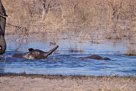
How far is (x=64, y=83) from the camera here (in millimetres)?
7387

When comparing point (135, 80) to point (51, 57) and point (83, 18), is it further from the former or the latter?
point (83, 18)

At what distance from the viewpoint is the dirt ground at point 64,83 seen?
6754 mm

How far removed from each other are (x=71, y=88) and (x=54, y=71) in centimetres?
278

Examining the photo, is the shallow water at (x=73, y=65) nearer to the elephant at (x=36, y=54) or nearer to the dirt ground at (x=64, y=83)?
the elephant at (x=36, y=54)

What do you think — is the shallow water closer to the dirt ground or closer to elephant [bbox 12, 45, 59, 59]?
elephant [bbox 12, 45, 59, 59]

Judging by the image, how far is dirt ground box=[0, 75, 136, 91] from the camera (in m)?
6.75

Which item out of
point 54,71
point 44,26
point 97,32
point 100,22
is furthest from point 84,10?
point 54,71

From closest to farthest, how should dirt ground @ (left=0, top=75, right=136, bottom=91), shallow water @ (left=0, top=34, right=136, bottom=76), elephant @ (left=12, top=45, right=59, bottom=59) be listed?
dirt ground @ (left=0, top=75, right=136, bottom=91)
shallow water @ (left=0, top=34, right=136, bottom=76)
elephant @ (left=12, top=45, right=59, bottom=59)

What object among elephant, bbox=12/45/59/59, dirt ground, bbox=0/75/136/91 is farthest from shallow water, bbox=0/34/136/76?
dirt ground, bbox=0/75/136/91

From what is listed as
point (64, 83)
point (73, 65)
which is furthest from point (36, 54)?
point (64, 83)

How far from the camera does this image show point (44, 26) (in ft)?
77.4

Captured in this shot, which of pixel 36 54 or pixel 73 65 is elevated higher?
pixel 36 54

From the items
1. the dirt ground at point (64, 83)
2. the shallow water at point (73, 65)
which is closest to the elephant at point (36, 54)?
the shallow water at point (73, 65)

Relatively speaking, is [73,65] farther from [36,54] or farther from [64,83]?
[64,83]
